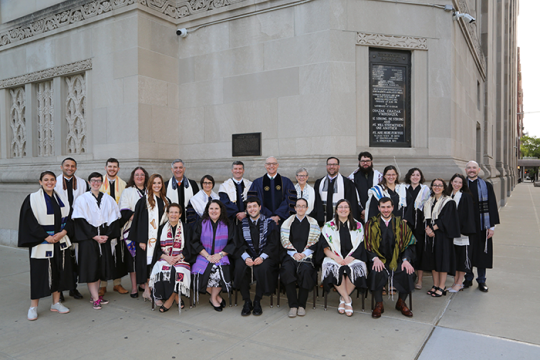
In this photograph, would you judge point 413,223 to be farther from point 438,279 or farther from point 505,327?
point 505,327

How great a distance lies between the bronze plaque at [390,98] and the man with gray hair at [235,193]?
300 centimetres

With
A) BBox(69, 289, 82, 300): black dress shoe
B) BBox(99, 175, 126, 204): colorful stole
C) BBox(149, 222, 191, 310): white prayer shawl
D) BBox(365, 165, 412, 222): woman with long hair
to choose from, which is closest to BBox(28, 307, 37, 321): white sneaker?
BBox(69, 289, 82, 300): black dress shoe

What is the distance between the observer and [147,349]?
14.2 feet

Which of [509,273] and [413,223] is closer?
[413,223]

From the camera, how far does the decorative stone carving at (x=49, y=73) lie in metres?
9.66

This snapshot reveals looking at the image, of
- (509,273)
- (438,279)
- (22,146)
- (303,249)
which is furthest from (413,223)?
(22,146)

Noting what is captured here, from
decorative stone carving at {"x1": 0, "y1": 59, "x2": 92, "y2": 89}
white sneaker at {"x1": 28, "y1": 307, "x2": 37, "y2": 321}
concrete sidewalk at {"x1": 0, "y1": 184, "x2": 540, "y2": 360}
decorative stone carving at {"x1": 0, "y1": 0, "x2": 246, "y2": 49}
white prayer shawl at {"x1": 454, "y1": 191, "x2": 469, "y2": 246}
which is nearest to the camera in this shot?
concrete sidewalk at {"x1": 0, "y1": 184, "x2": 540, "y2": 360}

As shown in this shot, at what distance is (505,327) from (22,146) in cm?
1185

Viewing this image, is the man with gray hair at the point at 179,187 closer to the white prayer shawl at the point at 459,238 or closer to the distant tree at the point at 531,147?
the white prayer shawl at the point at 459,238

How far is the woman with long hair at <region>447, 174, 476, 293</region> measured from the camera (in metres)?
6.06

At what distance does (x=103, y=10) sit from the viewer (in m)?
9.28

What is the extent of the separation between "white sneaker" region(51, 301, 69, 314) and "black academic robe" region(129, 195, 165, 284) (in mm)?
1021

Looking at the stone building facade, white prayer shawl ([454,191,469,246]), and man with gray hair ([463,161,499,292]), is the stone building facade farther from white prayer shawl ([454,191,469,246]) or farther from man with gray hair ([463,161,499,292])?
white prayer shawl ([454,191,469,246])

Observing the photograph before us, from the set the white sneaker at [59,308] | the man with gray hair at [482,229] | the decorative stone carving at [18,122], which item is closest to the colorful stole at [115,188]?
the white sneaker at [59,308]
